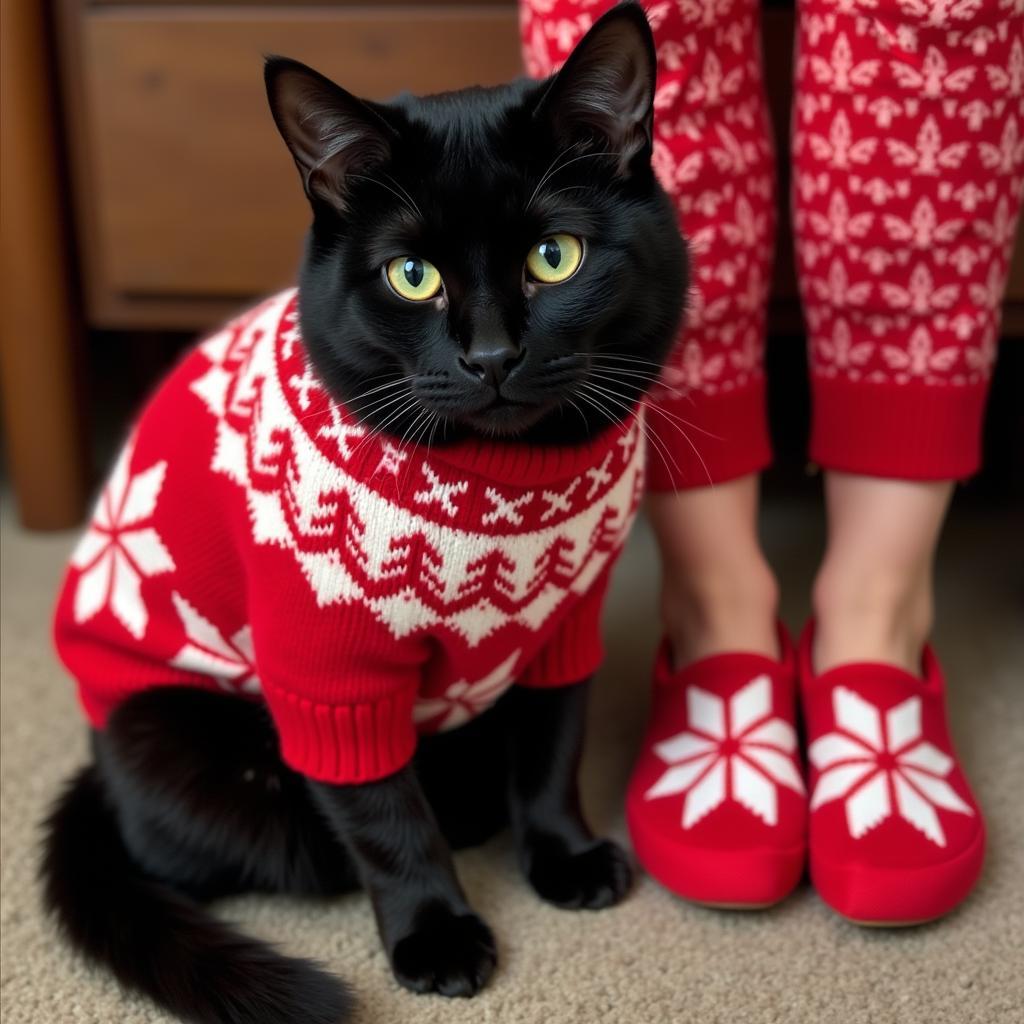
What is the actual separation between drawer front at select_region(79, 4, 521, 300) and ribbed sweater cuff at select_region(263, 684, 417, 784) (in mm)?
674

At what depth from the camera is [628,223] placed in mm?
728

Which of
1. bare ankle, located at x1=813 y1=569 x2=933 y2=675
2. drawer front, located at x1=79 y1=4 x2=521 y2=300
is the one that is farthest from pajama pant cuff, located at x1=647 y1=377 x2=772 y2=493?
drawer front, located at x1=79 y1=4 x2=521 y2=300

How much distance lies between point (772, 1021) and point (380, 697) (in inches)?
12.7

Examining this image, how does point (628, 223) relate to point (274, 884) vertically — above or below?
above

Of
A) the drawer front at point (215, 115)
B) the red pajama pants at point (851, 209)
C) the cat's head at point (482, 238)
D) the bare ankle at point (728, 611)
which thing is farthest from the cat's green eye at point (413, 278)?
the drawer front at point (215, 115)

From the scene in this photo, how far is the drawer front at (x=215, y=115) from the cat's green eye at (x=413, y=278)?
60cm

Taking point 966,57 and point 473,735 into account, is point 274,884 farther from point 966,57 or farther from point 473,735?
point 966,57

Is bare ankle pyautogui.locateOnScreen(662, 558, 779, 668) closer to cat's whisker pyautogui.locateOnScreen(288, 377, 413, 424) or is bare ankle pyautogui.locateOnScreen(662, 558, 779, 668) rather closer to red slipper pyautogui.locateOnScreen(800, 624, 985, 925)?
red slipper pyautogui.locateOnScreen(800, 624, 985, 925)

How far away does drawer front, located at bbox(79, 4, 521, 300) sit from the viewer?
1.22 meters

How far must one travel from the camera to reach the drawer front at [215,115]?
4.01 ft

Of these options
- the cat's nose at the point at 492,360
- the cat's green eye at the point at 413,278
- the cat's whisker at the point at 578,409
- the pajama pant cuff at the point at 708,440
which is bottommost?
the pajama pant cuff at the point at 708,440

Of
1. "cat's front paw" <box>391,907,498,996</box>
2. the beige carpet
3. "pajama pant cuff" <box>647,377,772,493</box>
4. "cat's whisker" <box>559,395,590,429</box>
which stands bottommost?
the beige carpet

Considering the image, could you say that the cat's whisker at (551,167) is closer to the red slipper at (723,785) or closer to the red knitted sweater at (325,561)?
the red knitted sweater at (325,561)

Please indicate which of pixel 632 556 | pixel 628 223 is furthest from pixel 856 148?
pixel 632 556
